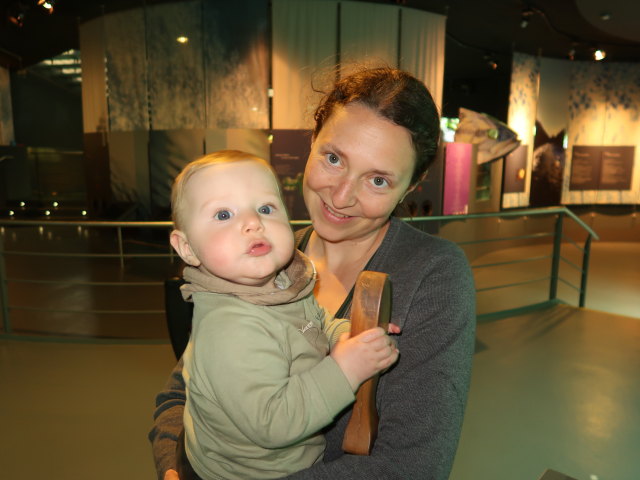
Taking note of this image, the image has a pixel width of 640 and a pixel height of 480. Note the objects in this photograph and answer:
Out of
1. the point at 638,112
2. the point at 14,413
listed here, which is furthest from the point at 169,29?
the point at 638,112

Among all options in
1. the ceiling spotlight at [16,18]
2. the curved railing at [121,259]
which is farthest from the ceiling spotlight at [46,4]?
the curved railing at [121,259]

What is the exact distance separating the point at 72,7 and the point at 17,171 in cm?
661

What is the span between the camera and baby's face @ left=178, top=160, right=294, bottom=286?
88 centimetres

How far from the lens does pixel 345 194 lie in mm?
1071

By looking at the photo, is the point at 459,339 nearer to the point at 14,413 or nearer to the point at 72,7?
the point at 14,413

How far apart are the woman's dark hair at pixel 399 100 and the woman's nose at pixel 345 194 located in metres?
0.16

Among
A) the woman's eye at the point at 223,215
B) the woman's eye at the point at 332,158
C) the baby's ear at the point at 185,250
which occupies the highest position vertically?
the woman's eye at the point at 332,158

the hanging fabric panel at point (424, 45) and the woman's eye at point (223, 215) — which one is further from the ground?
the hanging fabric panel at point (424, 45)

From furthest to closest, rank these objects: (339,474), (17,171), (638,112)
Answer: (17,171), (638,112), (339,474)

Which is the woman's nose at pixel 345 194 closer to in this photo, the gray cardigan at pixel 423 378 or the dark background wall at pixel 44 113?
the gray cardigan at pixel 423 378

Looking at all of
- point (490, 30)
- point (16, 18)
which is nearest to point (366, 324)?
point (16, 18)

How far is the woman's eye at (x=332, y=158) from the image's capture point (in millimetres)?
1101

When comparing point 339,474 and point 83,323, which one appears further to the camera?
point 83,323

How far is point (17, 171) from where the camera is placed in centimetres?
1198
